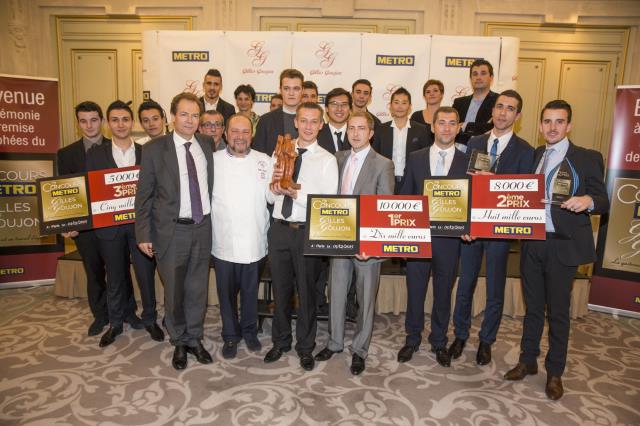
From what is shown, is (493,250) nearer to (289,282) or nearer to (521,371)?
(521,371)

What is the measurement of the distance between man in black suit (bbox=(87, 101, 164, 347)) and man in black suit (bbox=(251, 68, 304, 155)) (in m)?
1.07

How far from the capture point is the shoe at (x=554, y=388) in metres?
2.79

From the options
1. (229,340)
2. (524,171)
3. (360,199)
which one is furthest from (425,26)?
(229,340)

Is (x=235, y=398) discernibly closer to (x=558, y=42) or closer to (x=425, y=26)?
(x=425, y=26)

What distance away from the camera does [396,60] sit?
6043 millimetres

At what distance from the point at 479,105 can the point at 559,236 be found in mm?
2203

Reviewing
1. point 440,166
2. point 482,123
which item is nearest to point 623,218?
point 482,123

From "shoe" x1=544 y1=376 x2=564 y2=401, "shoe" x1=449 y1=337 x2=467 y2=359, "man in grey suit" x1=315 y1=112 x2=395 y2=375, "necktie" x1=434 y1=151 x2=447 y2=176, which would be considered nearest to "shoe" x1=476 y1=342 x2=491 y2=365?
"shoe" x1=449 y1=337 x2=467 y2=359

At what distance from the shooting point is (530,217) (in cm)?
277

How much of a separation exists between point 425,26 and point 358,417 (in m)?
6.34

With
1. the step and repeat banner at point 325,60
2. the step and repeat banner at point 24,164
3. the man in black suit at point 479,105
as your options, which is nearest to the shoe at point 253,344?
the man in black suit at point 479,105

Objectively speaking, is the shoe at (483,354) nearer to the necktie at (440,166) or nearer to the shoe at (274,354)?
the necktie at (440,166)

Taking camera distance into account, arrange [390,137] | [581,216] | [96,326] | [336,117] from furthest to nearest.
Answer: [390,137]
[336,117]
[96,326]
[581,216]

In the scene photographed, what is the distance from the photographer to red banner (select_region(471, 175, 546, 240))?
109 inches
